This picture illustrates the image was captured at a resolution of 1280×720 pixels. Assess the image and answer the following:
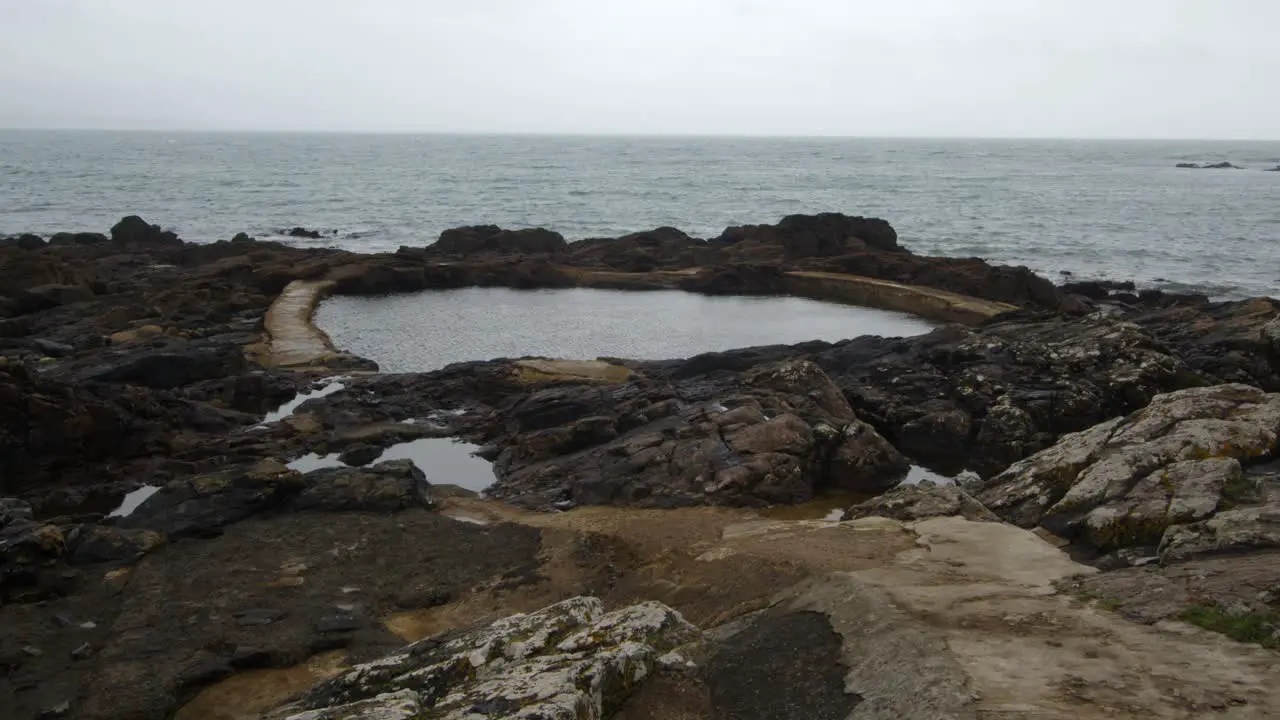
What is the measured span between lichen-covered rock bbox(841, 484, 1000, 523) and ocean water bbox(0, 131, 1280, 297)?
31743mm

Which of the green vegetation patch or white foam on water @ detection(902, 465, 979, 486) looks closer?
the green vegetation patch

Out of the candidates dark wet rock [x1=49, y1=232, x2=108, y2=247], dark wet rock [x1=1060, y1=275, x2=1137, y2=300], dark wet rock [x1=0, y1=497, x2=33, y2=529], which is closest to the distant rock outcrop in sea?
dark wet rock [x1=1060, y1=275, x2=1137, y2=300]

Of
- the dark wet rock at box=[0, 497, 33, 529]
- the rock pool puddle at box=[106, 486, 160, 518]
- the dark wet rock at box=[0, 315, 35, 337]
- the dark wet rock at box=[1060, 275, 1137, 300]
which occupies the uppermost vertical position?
the dark wet rock at box=[1060, 275, 1137, 300]

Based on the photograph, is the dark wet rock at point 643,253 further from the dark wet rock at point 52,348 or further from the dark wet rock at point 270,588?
the dark wet rock at point 270,588

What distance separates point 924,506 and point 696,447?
390 cm

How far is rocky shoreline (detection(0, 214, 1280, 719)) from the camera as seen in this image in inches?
248

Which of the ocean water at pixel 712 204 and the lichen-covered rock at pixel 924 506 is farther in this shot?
the ocean water at pixel 712 204

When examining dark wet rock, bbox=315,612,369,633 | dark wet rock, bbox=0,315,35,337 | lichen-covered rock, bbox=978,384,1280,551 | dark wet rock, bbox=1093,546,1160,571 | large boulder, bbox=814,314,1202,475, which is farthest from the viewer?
dark wet rock, bbox=0,315,35,337

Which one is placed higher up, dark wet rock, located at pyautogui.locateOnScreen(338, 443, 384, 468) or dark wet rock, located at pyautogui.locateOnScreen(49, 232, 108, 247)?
dark wet rock, located at pyautogui.locateOnScreen(49, 232, 108, 247)

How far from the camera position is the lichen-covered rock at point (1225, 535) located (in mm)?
7297

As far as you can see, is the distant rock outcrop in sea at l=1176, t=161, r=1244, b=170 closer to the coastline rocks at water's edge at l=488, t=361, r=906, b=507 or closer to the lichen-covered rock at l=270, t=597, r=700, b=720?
the coastline rocks at water's edge at l=488, t=361, r=906, b=507

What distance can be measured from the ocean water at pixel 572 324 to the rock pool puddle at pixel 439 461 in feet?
17.4

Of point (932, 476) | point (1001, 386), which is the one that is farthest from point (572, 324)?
point (932, 476)

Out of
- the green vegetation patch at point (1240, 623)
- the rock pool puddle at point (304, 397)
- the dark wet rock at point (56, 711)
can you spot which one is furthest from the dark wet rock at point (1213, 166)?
the dark wet rock at point (56, 711)
